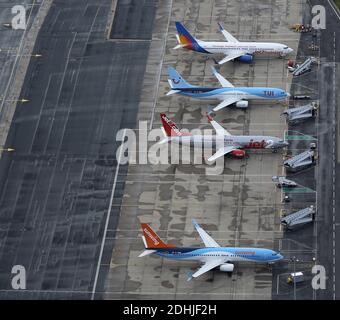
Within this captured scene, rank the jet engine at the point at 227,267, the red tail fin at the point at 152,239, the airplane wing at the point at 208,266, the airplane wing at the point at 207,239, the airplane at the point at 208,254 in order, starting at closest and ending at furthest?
the airplane wing at the point at 208,266, the airplane at the point at 208,254, the jet engine at the point at 227,267, the red tail fin at the point at 152,239, the airplane wing at the point at 207,239

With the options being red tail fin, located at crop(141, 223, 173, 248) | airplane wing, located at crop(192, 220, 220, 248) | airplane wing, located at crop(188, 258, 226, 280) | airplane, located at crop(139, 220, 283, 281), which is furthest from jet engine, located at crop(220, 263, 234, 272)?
Answer: red tail fin, located at crop(141, 223, 173, 248)

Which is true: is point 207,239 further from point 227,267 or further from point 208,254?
point 227,267

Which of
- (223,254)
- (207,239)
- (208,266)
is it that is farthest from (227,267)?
(207,239)

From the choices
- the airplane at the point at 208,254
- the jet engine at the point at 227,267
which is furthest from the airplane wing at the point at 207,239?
the jet engine at the point at 227,267

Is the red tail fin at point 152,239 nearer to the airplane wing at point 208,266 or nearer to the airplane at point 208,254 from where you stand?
the airplane at point 208,254

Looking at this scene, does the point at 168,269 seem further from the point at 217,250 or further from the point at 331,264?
the point at 331,264

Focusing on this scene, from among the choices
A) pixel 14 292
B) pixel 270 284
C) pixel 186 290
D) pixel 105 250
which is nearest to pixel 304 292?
pixel 270 284

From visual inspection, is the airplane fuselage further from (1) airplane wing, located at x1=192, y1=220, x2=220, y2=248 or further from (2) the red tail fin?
(1) airplane wing, located at x1=192, y1=220, x2=220, y2=248

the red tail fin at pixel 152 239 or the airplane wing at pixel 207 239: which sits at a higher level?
the airplane wing at pixel 207 239
